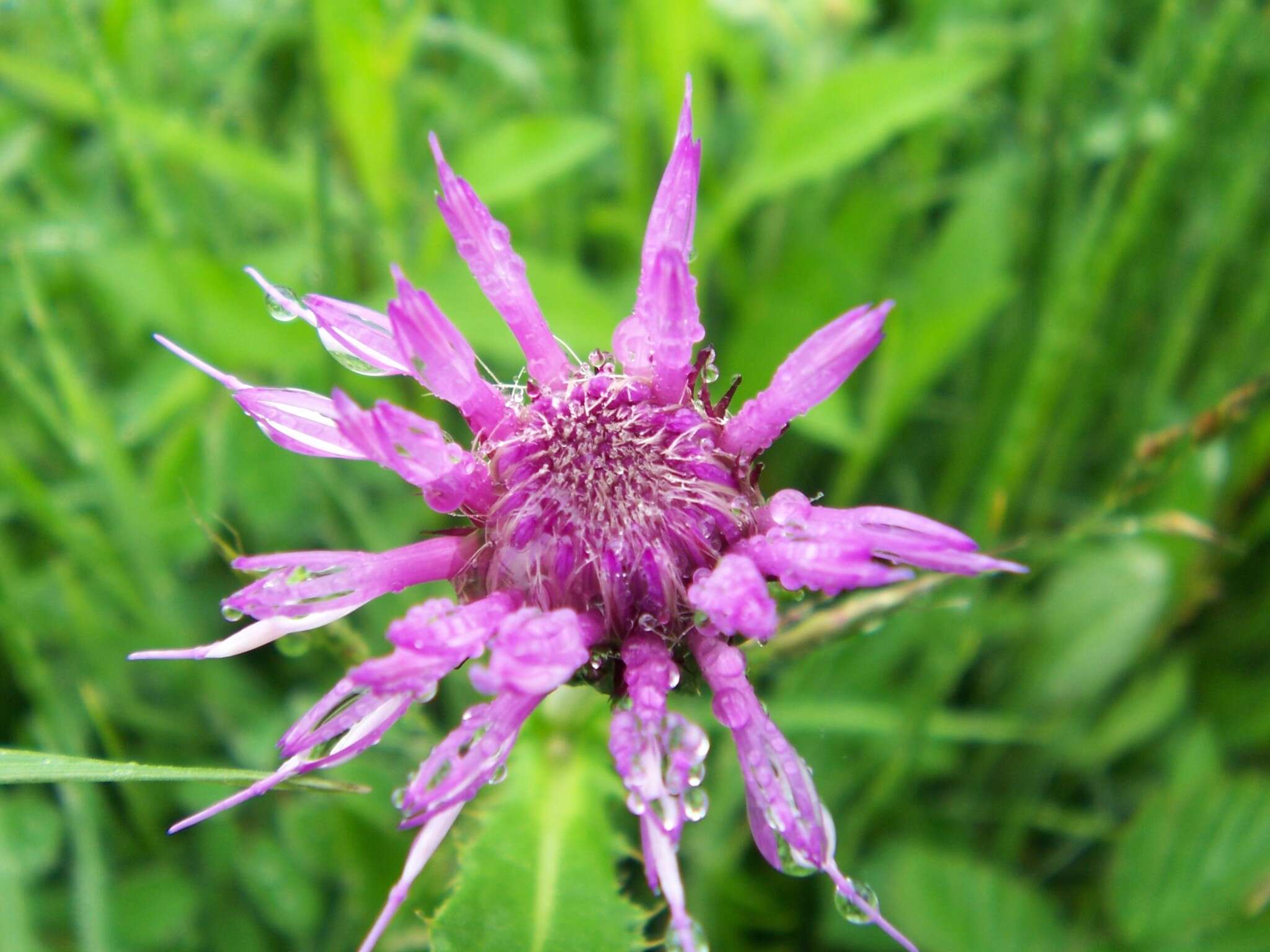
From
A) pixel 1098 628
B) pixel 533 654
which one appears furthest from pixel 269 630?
pixel 1098 628

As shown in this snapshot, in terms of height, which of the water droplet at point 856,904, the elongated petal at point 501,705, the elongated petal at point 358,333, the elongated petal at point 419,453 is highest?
the elongated petal at point 358,333

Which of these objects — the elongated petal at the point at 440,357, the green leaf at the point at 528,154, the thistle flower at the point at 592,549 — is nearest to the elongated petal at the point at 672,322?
the thistle flower at the point at 592,549

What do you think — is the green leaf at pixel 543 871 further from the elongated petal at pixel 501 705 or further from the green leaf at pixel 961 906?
the green leaf at pixel 961 906

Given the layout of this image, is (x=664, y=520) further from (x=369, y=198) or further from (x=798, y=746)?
(x=369, y=198)

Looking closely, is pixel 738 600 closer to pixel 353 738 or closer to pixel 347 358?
pixel 353 738

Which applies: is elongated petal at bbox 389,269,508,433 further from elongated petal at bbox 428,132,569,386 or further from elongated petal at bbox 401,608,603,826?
elongated petal at bbox 401,608,603,826

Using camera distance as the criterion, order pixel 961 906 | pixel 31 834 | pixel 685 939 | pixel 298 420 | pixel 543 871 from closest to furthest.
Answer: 1. pixel 685 939
2. pixel 298 420
3. pixel 543 871
4. pixel 31 834
5. pixel 961 906

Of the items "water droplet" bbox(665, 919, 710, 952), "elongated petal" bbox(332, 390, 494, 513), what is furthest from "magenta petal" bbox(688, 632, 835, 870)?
"elongated petal" bbox(332, 390, 494, 513)

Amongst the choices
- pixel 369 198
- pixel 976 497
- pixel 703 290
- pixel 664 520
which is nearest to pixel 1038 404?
pixel 976 497
